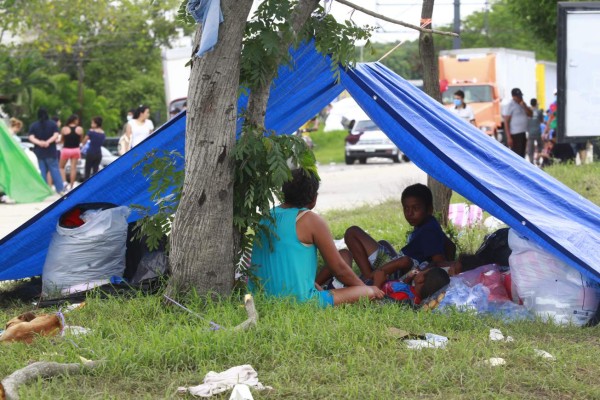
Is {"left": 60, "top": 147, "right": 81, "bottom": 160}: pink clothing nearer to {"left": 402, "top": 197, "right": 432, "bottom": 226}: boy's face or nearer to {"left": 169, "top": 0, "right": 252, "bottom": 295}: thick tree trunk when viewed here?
{"left": 402, "top": 197, "right": 432, "bottom": 226}: boy's face

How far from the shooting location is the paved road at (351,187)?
14469 mm

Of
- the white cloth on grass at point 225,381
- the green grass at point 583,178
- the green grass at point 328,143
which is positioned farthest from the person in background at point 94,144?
the green grass at point 328,143

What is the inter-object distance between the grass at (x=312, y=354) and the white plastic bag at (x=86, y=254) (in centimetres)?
81

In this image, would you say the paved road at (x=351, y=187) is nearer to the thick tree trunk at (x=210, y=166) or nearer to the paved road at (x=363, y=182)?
the paved road at (x=363, y=182)

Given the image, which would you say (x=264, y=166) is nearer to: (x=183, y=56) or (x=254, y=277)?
(x=254, y=277)

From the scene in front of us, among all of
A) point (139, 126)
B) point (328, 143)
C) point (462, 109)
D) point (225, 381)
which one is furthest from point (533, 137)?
point (225, 381)

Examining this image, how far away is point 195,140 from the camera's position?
18.6 feet

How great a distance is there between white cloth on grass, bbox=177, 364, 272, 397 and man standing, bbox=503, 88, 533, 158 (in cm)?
1405

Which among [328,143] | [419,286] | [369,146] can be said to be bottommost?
[328,143]

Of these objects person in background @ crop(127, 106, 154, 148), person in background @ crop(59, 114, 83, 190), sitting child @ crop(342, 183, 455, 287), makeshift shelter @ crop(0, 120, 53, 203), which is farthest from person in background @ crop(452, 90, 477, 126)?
sitting child @ crop(342, 183, 455, 287)

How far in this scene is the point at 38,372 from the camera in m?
4.41

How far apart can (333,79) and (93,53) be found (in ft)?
124

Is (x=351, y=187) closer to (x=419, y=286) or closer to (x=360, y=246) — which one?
(x=360, y=246)

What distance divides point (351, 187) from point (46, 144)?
601 centimetres
